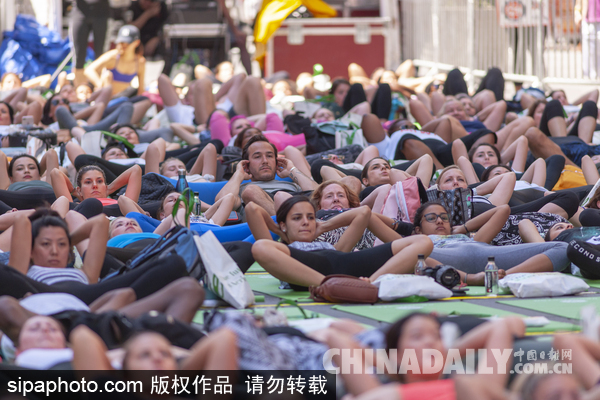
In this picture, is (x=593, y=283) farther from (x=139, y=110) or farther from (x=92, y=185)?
(x=139, y=110)

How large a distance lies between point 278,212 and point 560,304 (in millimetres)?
1677

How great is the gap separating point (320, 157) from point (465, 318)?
4.32 meters

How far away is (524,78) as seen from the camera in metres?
11.4

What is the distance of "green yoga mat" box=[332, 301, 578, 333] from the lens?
3.55 metres

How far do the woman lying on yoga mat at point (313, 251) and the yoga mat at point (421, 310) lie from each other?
36cm

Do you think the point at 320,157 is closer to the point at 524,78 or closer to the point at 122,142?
the point at 122,142

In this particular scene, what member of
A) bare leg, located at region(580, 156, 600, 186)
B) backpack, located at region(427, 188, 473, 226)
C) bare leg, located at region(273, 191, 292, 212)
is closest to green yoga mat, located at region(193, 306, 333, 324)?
bare leg, located at region(273, 191, 292, 212)

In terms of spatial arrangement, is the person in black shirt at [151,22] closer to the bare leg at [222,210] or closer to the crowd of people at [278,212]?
the crowd of people at [278,212]

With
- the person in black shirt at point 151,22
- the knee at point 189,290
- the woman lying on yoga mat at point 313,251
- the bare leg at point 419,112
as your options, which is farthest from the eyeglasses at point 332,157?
the person in black shirt at point 151,22

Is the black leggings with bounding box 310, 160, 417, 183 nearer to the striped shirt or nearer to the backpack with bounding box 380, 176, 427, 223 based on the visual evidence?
the backpack with bounding box 380, 176, 427, 223

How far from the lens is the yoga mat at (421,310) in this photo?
355cm

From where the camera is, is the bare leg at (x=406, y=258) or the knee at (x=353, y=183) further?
the knee at (x=353, y=183)

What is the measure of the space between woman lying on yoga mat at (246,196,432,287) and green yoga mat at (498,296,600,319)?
→ 0.61 metres

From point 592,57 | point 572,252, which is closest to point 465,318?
point 572,252
